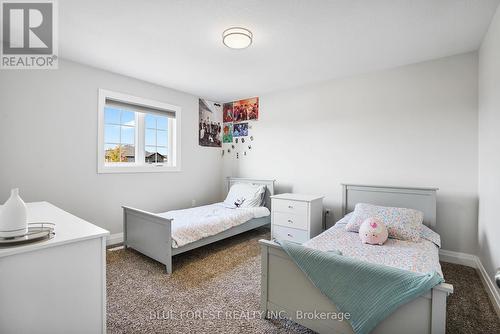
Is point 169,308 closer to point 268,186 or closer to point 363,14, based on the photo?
point 268,186

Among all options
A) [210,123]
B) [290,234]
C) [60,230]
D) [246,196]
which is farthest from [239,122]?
[60,230]

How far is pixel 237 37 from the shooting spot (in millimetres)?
2221

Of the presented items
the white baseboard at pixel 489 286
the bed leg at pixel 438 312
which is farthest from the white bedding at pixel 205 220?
the white baseboard at pixel 489 286

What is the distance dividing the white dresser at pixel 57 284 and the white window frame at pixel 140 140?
2.02m

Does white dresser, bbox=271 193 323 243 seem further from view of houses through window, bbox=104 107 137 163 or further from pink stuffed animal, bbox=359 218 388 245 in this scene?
view of houses through window, bbox=104 107 137 163

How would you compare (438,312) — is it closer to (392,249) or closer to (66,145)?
(392,249)

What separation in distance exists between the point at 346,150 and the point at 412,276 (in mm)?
2432

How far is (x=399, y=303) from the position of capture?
1.18m

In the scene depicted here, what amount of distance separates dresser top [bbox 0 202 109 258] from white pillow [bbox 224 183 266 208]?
2.40m

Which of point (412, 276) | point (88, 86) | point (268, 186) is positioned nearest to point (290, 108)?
point (268, 186)

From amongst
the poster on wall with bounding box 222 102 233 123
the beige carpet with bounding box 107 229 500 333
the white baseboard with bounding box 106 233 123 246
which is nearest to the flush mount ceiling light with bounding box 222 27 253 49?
the beige carpet with bounding box 107 229 500 333

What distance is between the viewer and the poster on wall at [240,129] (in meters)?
4.51

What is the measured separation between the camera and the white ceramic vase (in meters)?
A: 1.12

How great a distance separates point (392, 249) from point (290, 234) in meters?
1.40
